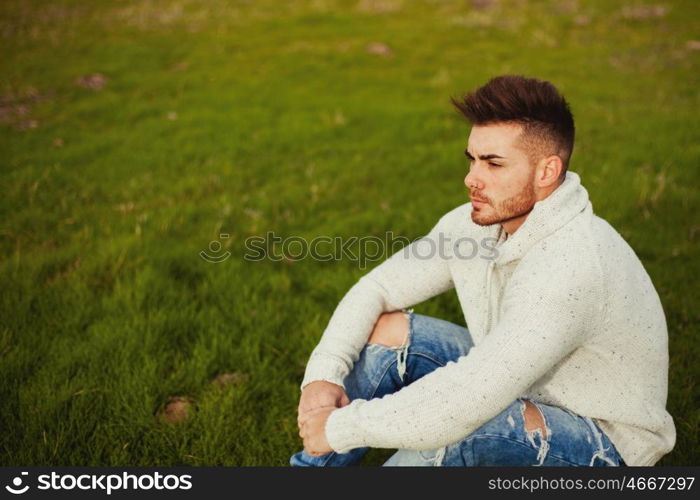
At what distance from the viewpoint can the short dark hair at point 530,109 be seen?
2.93 metres

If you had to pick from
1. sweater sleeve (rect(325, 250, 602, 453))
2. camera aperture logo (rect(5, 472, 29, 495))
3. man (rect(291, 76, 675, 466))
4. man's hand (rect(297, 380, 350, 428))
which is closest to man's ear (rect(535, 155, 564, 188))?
man (rect(291, 76, 675, 466))

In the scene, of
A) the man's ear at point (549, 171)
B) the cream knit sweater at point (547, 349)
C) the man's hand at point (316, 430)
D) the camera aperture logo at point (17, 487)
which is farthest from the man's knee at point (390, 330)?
the camera aperture logo at point (17, 487)

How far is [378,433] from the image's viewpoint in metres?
2.47

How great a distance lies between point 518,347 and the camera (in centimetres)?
234

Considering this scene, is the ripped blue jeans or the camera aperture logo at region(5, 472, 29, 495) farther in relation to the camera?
the camera aperture logo at region(5, 472, 29, 495)

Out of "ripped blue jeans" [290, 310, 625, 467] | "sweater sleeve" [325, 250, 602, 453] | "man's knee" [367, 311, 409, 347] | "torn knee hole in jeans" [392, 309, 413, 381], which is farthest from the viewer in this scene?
"man's knee" [367, 311, 409, 347]

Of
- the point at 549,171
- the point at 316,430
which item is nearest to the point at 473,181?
the point at 549,171

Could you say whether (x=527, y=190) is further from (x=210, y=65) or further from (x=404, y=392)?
(x=210, y=65)

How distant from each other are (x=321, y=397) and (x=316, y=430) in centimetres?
22

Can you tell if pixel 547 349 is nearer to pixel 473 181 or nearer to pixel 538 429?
pixel 538 429

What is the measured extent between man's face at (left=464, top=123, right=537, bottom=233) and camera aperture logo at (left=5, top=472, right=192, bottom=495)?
92.4 inches

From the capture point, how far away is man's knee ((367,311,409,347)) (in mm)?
3379

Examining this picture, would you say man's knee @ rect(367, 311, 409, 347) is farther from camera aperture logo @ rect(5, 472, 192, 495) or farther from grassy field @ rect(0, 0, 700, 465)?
camera aperture logo @ rect(5, 472, 192, 495)

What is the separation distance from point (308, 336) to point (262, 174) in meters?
4.04
